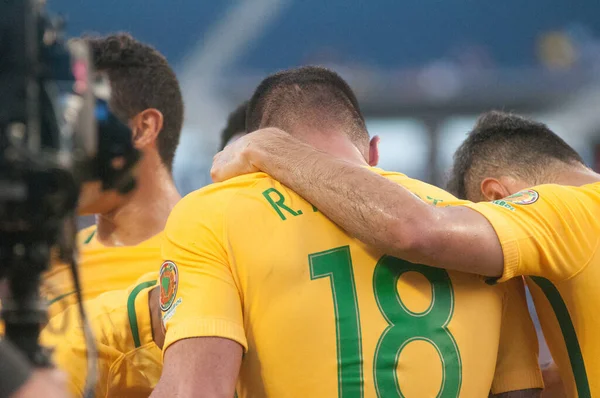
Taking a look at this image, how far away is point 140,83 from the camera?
8.29ft

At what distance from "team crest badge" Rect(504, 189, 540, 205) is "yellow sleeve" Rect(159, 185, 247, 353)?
566mm

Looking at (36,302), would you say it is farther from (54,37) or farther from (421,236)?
(421,236)

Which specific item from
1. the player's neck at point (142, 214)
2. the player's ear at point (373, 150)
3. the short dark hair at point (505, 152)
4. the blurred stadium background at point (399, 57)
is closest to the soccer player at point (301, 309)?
the player's ear at point (373, 150)

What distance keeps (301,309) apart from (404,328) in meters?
0.20

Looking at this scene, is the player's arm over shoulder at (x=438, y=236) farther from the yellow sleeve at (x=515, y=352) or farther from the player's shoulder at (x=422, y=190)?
the yellow sleeve at (x=515, y=352)

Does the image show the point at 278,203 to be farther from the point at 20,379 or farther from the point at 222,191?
the point at 20,379

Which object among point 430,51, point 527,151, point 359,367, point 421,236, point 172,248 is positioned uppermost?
point 430,51

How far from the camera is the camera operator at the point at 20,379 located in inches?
35.1

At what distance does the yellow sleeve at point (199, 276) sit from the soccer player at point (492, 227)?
16cm

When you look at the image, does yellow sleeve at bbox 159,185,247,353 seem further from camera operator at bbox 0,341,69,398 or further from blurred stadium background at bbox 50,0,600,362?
blurred stadium background at bbox 50,0,600,362

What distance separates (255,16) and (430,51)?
1.52 meters

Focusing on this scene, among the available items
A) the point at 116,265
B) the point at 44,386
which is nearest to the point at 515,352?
the point at 116,265

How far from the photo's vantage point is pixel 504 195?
2.12 m

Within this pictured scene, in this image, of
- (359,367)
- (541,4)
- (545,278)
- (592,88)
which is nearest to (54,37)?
(359,367)
